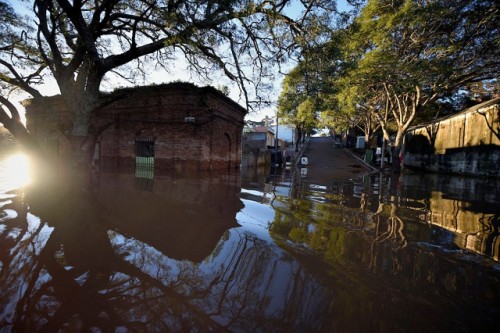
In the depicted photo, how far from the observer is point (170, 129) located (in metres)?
11.9

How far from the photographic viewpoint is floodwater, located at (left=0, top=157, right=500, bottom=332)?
151 centimetres

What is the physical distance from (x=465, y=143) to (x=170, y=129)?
17777 millimetres

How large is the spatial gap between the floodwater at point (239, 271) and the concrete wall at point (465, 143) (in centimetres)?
1308

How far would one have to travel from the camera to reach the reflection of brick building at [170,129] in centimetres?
1141

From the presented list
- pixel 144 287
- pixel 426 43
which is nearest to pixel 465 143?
pixel 426 43

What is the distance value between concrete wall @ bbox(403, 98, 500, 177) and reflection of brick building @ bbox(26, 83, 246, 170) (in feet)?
47.5

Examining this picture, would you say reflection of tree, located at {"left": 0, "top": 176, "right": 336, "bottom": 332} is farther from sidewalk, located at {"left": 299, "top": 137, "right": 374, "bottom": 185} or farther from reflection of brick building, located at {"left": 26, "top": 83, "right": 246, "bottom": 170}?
reflection of brick building, located at {"left": 26, "top": 83, "right": 246, "bottom": 170}

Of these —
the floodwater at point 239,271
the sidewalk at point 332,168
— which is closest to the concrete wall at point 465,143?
the sidewalk at point 332,168

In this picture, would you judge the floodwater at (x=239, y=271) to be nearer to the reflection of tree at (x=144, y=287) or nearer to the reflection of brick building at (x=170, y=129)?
the reflection of tree at (x=144, y=287)

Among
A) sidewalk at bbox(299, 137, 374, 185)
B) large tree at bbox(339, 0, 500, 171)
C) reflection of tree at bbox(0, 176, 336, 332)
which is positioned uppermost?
large tree at bbox(339, 0, 500, 171)

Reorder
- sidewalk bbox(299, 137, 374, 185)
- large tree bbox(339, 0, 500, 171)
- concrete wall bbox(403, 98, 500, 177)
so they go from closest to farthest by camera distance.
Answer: large tree bbox(339, 0, 500, 171), sidewalk bbox(299, 137, 374, 185), concrete wall bbox(403, 98, 500, 177)

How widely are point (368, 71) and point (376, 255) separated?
38.3 ft

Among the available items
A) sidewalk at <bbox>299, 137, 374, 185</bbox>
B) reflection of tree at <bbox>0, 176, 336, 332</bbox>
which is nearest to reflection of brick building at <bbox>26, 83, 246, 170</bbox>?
sidewalk at <bbox>299, 137, 374, 185</bbox>

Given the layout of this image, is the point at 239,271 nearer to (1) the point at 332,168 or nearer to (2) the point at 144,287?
(2) the point at 144,287
